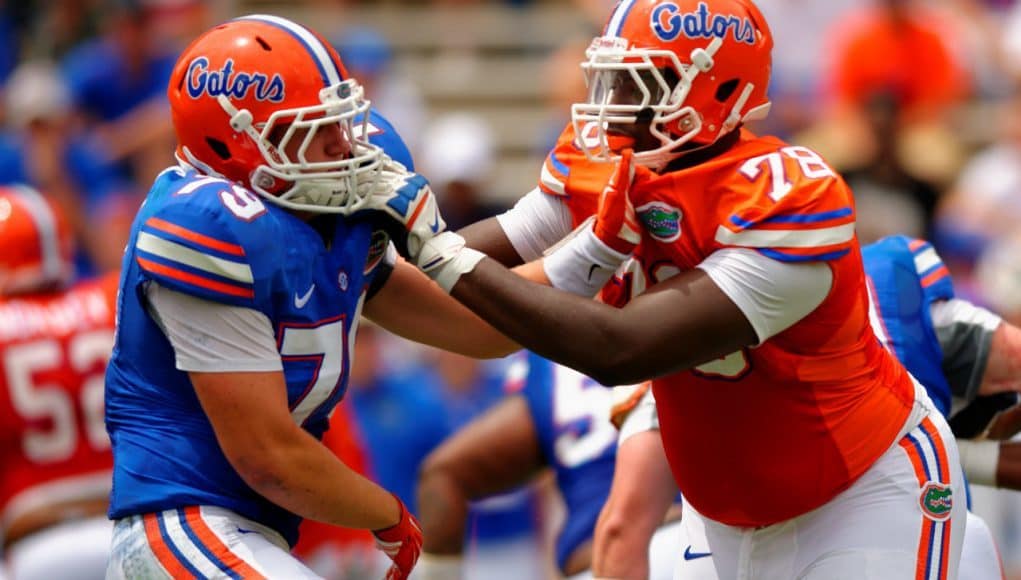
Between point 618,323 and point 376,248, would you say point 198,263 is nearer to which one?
point 376,248

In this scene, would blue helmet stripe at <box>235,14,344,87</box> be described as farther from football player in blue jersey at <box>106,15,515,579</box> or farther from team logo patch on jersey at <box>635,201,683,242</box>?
team logo patch on jersey at <box>635,201,683,242</box>

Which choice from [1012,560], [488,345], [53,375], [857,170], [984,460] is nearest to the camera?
[488,345]

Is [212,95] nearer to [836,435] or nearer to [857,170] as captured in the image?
[836,435]

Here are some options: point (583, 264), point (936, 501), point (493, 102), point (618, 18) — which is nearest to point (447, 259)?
point (583, 264)

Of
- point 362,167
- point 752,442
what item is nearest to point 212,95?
point 362,167

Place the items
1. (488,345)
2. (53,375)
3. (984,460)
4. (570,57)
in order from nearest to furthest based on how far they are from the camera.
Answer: (488,345) < (984,460) < (53,375) < (570,57)

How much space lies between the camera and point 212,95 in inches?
133

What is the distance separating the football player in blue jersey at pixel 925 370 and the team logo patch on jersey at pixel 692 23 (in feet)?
3.17

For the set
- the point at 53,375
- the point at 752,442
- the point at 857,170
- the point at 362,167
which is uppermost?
the point at 362,167

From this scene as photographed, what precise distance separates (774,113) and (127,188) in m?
3.49

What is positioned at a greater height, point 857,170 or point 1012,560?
point 857,170

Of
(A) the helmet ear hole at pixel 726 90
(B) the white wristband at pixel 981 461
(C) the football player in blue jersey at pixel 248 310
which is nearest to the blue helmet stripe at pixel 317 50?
(C) the football player in blue jersey at pixel 248 310

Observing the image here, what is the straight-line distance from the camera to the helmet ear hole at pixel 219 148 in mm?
3428

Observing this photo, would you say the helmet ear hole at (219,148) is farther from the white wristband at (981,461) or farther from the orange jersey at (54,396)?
the orange jersey at (54,396)
